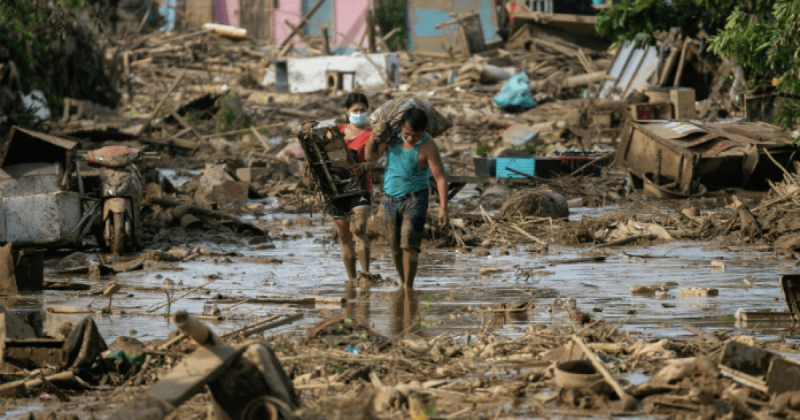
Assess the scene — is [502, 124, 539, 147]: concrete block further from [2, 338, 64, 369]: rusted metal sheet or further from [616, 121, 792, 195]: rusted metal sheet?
[2, 338, 64, 369]: rusted metal sheet

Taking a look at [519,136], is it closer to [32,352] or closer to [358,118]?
[358,118]

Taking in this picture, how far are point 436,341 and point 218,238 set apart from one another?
7.34m

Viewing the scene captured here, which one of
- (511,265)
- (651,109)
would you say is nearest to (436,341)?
(511,265)

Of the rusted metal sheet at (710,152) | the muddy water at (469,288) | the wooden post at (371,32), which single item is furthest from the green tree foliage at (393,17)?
the muddy water at (469,288)

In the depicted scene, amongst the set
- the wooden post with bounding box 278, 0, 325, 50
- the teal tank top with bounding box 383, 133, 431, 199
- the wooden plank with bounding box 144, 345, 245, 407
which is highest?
the wooden post with bounding box 278, 0, 325, 50

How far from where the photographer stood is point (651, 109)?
22.6 meters

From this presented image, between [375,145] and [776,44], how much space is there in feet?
18.8

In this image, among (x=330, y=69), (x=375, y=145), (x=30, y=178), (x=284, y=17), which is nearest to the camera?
(x=375, y=145)

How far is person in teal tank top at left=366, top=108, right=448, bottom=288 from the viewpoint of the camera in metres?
8.14

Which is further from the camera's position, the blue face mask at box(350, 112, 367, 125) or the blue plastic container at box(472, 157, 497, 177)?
the blue plastic container at box(472, 157, 497, 177)

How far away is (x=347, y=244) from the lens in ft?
29.7

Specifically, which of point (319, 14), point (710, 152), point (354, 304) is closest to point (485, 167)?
point (710, 152)

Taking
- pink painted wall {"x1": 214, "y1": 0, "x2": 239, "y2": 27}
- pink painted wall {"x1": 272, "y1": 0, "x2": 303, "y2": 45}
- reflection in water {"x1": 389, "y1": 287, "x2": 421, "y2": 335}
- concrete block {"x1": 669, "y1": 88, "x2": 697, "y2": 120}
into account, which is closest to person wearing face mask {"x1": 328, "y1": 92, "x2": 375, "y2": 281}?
reflection in water {"x1": 389, "y1": 287, "x2": 421, "y2": 335}

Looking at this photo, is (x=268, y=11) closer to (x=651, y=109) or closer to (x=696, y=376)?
(x=651, y=109)
